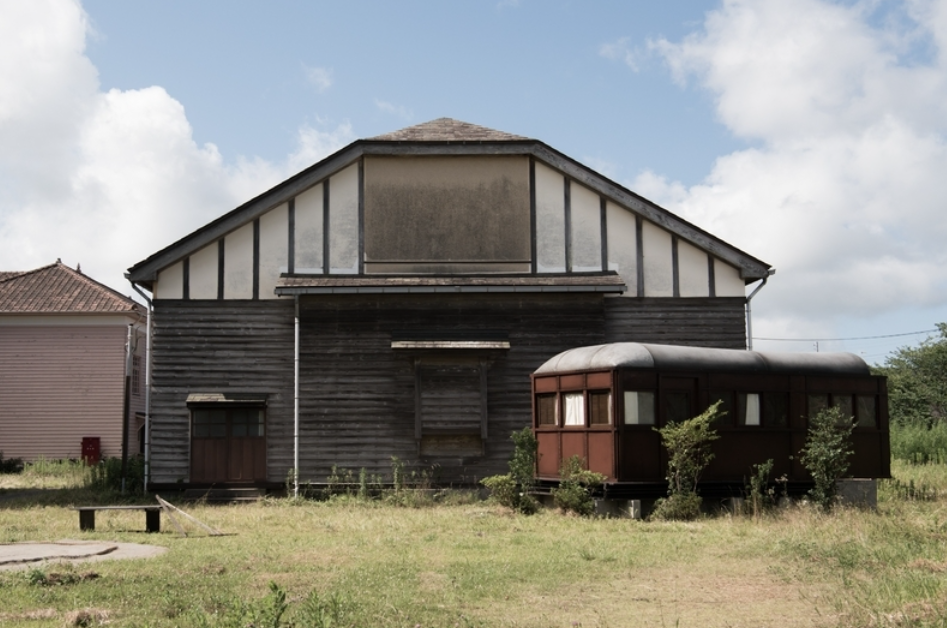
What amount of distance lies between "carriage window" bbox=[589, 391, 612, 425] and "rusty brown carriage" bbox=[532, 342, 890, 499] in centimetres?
2

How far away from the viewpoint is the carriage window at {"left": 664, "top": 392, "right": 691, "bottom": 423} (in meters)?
18.8

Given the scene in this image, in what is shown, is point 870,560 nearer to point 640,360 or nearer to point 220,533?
point 640,360

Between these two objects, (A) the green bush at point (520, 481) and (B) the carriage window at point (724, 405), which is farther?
(A) the green bush at point (520, 481)

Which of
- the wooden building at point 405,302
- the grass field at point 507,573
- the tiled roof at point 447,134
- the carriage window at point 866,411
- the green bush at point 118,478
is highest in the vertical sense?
the tiled roof at point 447,134

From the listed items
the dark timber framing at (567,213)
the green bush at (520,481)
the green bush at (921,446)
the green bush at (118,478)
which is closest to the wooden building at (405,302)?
the dark timber framing at (567,213)

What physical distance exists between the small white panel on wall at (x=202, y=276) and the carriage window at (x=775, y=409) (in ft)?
39.5

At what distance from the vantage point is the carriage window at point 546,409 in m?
20.7

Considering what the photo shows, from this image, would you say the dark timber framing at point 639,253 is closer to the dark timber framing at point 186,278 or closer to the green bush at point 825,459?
the green bush at point 825,459

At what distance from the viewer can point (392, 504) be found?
21.6 metres

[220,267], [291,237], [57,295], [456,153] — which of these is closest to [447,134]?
[456,153]

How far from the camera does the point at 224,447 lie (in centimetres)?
2341

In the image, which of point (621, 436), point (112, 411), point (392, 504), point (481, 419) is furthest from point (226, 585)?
point (112, 411)

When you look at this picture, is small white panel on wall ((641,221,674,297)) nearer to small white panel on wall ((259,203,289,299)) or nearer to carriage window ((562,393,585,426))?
carriage window ((562,393,585,426))

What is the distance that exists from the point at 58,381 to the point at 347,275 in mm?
16769
